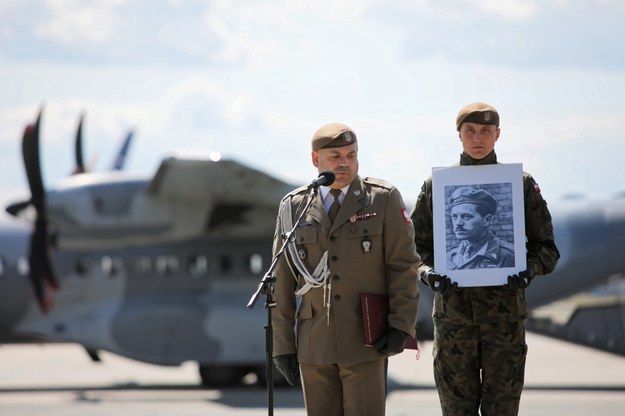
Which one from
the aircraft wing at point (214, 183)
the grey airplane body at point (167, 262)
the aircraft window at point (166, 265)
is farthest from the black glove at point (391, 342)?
the aircraft window at point (166, 265)

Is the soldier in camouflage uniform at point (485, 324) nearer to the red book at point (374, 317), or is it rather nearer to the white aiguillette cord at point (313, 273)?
the red book at point (374, 317)

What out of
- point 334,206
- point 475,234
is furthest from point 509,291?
point 334,206

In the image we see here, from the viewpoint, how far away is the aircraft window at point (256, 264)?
1491cm

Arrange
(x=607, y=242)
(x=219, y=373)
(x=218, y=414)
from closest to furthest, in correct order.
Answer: (x=218, y=414)
(x=607, y=242)
(x=219, y=373)

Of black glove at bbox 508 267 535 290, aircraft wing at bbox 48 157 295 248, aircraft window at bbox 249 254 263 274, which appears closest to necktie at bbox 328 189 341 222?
black glove at bbox 508 267 535 290

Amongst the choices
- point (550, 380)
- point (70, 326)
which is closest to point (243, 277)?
point (70, 326)

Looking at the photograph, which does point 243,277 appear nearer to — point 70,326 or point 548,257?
point 70,326

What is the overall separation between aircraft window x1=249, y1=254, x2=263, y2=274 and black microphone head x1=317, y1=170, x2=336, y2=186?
10450 millimetres

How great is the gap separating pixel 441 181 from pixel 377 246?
18.9 inches

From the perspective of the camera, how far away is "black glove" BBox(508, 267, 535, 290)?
4602 millimetres

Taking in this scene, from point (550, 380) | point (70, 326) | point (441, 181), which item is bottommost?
point (550, 380)

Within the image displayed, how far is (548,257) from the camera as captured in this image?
473 centimetres

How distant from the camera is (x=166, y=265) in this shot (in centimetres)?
1503

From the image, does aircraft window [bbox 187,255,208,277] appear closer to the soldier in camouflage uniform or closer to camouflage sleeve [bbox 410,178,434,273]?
camouflage sleeve [bbox 410,178,434,273]
